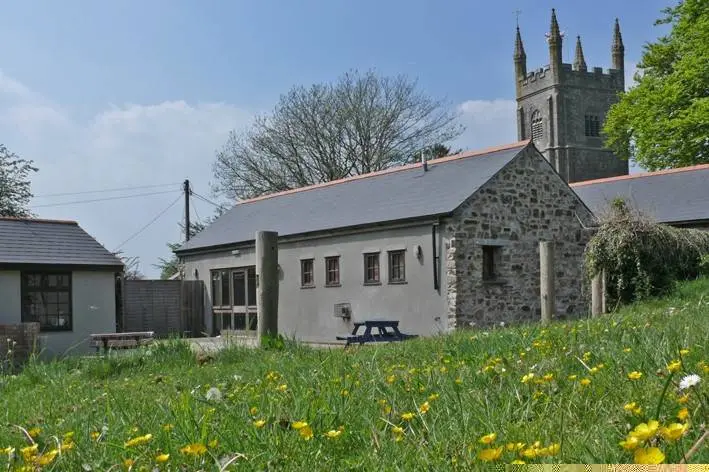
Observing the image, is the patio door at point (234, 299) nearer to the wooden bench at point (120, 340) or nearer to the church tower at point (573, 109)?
the wooden bench at point (120, 340)

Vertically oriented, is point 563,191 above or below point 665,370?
above

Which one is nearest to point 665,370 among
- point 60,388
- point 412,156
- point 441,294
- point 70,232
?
point 60,388

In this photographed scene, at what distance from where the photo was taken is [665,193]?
2725 cm

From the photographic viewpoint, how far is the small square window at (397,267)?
69.7 feet

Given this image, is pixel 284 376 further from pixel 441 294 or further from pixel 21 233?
pixel 21 233

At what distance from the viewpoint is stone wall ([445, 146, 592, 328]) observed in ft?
65.8

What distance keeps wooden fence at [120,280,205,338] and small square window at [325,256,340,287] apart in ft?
16.9

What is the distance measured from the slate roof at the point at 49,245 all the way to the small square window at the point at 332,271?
231 inches

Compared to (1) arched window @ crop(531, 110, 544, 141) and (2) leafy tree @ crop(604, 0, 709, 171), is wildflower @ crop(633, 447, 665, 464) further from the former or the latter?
(1) arched window @ crop(531, 110, 544, 141)

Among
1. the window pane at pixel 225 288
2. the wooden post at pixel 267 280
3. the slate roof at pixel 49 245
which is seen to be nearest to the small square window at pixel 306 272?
the window pane at pixel 225 288

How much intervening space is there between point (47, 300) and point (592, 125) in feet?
161

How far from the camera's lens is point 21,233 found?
21.6 m

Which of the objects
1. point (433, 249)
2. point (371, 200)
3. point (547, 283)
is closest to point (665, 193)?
point (371, 200)

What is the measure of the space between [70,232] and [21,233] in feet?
5.06
